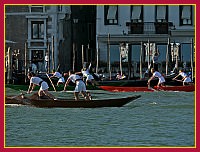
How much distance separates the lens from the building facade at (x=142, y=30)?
34219 millimetres

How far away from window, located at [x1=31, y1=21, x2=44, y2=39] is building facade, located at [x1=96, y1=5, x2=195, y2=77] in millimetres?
2932

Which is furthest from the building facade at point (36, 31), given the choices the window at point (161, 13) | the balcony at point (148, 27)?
the window at point (161, 13)

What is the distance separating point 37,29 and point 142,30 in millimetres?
5499

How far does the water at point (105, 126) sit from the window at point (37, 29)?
45.3ft

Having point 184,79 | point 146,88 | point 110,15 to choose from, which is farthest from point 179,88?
point 110,15

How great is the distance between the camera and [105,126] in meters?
15.6

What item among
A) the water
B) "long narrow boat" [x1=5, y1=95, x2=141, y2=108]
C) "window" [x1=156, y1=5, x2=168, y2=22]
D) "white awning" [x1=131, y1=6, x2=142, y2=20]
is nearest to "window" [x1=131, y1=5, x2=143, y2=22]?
"white awning" [x1=131, y1=6, x2=142, y2=20]

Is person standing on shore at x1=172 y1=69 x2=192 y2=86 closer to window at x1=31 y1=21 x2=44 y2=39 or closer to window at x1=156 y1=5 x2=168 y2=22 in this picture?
window at x1=156 y1=5 x2=168 y2=22

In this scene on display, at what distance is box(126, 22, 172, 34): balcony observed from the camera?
3453 centimetres

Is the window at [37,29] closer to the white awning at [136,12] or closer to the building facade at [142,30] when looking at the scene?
the building facade at [142,30]

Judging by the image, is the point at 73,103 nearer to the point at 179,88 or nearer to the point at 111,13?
the point at 179,88

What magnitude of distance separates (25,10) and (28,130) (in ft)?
65.8

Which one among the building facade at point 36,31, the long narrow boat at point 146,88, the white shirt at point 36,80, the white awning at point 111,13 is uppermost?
the white awning at point 111,13

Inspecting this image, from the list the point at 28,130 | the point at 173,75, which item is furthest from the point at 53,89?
the point at 28,130
